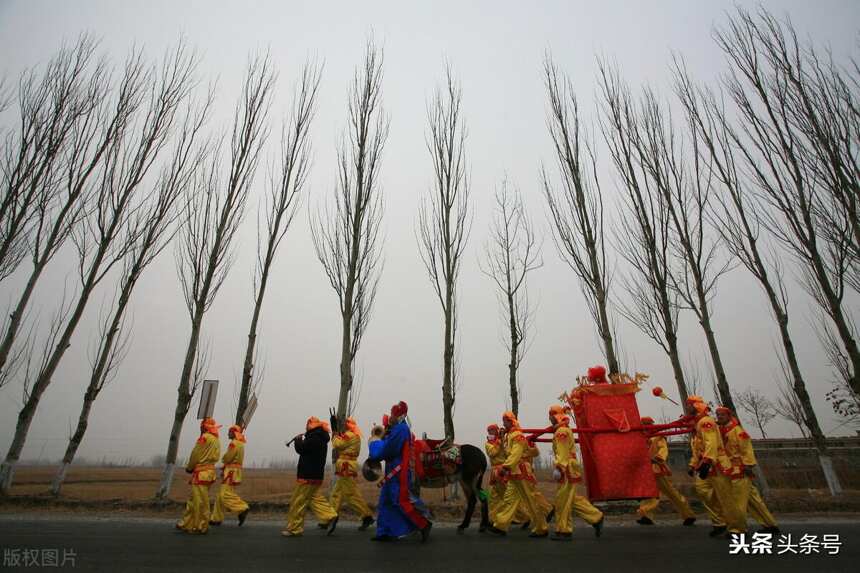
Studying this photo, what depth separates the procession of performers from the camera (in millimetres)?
6383

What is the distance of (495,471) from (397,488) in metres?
1.94

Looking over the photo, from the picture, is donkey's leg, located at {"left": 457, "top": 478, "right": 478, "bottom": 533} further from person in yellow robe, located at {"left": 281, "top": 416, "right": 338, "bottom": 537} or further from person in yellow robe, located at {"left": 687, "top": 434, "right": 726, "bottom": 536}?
person in yellow robe, located at {"left": 687, "top": 434, "right": 726, "bottom": 536}

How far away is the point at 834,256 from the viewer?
1081cm

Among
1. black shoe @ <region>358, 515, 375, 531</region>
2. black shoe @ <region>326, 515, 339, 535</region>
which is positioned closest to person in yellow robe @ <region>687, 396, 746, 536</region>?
black shoe @ <region>358, 515, 375, 531</region>

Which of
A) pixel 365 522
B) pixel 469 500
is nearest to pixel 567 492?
pixel 469 500

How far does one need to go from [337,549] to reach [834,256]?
1268 centimetres

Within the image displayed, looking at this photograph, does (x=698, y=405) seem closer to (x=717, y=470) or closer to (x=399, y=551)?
(x=717, y=470)

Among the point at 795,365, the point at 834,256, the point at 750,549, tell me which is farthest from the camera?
the point at 795,365

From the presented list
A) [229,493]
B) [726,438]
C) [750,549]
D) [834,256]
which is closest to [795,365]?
[834,256]

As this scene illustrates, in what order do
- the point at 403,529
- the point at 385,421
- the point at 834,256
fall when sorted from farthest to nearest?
the point at 834,256 < the point at 385,421 < the point at 403,529

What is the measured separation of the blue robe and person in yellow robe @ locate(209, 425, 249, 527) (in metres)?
2.75

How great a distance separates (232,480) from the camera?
316 inches

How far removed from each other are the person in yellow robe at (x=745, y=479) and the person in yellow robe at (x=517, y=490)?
2.75m

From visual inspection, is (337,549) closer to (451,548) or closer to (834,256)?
(451,548)
